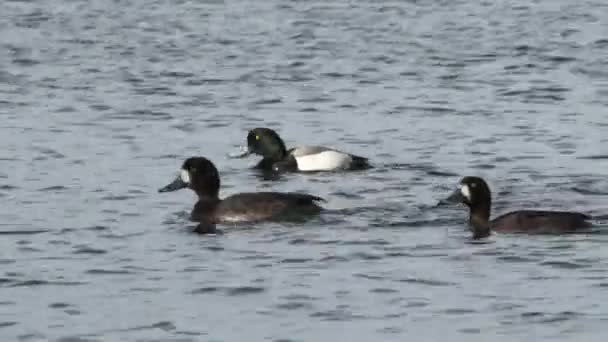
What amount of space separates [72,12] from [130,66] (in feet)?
25.6

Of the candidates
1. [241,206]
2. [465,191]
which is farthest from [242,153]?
[465,191]

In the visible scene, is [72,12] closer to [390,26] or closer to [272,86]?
[390,26]

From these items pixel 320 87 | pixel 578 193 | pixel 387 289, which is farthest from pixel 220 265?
pixel 320 87

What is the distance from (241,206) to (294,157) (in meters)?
4.27

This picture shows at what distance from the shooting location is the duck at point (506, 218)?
56.9 feet

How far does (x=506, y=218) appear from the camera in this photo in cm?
1775

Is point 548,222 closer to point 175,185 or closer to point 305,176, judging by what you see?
point 175,185

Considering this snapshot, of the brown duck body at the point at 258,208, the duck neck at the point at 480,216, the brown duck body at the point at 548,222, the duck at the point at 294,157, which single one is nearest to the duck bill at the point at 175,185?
the brown duck body at the point at 258,208

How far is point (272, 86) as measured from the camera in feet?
96.3

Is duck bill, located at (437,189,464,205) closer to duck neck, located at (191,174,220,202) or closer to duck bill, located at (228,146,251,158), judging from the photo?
duck neck, located at (191,174,220,202)

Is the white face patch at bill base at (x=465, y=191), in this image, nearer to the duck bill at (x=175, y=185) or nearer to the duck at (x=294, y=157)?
the duck bill at (x=175, y=185)

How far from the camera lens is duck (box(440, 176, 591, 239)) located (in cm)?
1734

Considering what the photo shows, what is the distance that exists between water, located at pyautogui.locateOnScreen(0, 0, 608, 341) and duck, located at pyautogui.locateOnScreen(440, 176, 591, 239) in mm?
215

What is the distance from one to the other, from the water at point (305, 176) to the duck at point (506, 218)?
215mm
